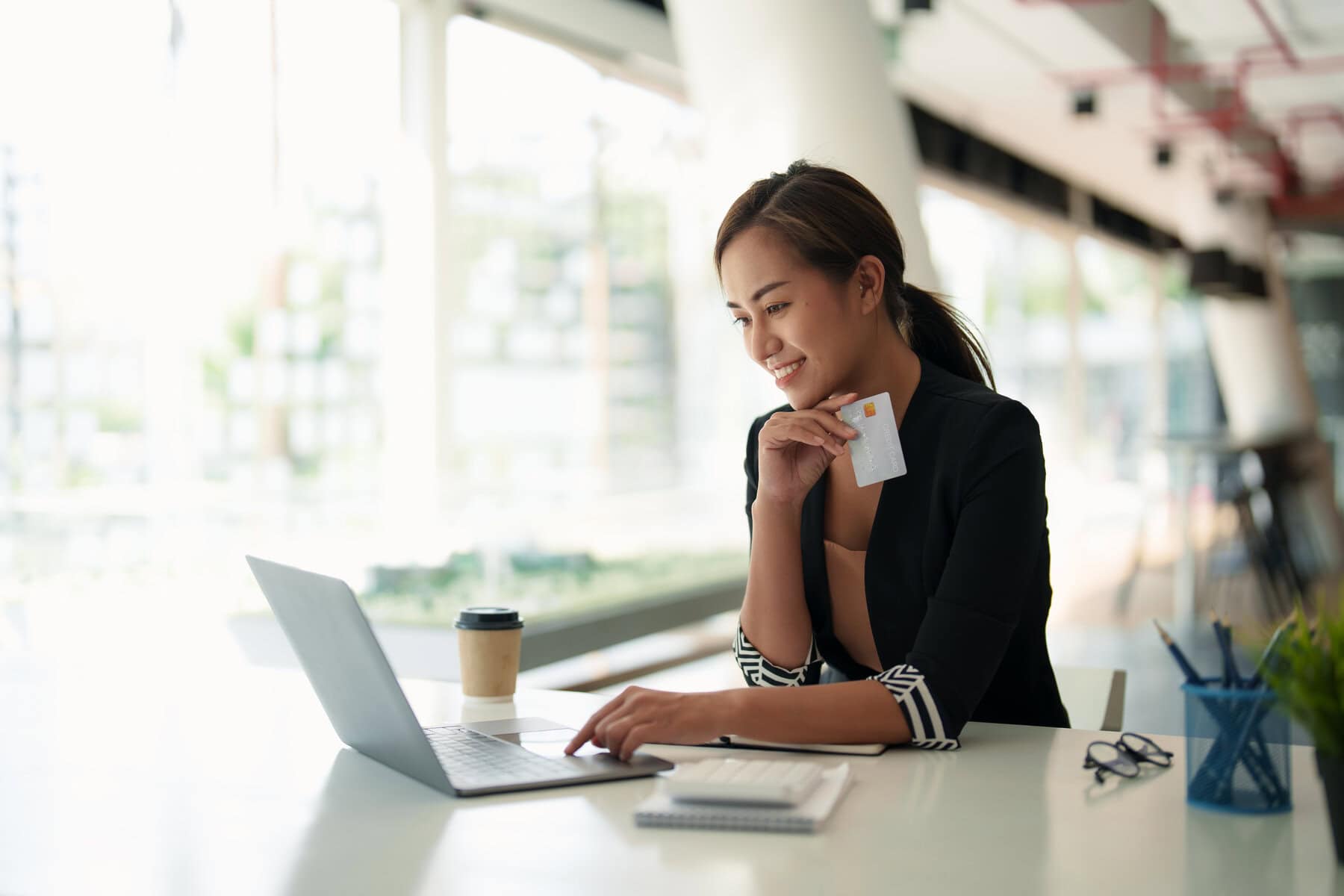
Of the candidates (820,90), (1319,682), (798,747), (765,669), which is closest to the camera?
(1319,682)

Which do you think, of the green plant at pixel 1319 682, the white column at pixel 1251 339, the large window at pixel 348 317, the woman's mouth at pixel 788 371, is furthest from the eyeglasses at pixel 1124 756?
the white column at pixel 1251 339

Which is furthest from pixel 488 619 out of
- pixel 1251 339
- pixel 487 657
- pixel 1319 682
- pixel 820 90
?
pixel 1251 339

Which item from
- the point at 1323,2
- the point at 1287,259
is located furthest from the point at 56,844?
the point at 1287,259

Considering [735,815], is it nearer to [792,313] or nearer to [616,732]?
[616,732]

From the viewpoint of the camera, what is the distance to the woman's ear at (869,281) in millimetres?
1750

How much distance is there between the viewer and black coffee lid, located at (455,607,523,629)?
166 cm

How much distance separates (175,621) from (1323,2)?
21.8 ft

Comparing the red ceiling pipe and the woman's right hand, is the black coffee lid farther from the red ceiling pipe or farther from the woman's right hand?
the red ceiling pipe

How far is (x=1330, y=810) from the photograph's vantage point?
3.20ft

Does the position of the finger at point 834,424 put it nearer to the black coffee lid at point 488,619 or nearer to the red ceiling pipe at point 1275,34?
the black coffee lid at point 488,619

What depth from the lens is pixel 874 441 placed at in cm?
159

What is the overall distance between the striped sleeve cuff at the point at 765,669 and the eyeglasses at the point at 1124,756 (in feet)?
1.41

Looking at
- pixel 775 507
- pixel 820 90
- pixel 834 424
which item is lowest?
pixel 775 507

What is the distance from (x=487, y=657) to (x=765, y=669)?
13.9 inches
